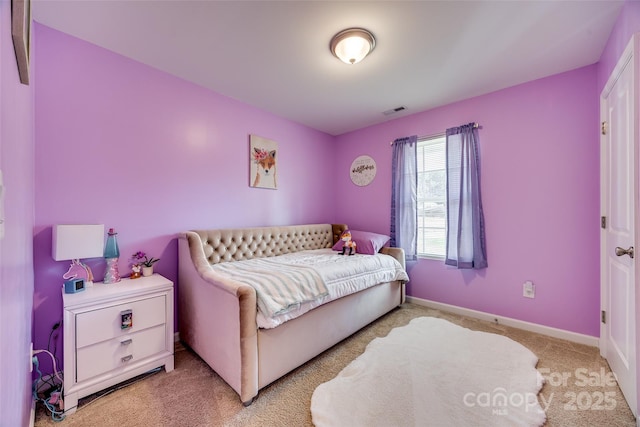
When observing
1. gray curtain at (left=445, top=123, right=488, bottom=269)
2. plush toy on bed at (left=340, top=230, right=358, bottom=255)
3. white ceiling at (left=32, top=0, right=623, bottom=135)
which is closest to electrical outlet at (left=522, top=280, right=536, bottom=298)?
gray curtain at (left=445, top=123, right=488, bottom=269)

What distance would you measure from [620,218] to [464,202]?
1.21 metres

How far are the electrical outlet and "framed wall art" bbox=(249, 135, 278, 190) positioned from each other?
3002 millimetres

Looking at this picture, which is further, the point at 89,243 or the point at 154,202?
the point at 154,202

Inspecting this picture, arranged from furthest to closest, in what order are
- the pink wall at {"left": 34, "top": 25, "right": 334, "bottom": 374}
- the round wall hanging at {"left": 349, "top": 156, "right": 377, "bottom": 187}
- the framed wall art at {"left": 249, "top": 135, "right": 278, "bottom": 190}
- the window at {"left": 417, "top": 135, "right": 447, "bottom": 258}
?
the round wall hanging at {"left": 349, "top": 156, "right": 377, "bottom": 187} < the window at {"left": 417, "top": 135, "right": 447, "bottom": 258} < the framed wall art at {"left": 249, "top": 135, "right": 278, "bottom": 190} < the pink wall at {"left": 34, "top": 25, "right": 334, "bottom": 374}

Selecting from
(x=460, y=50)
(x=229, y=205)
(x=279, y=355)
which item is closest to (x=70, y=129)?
(x=229, y=205)

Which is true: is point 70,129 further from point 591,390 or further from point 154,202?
point 591,390

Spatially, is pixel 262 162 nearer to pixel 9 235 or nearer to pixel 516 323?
pixel 9 235

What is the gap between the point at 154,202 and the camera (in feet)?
7.45

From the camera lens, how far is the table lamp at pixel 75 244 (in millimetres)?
1612

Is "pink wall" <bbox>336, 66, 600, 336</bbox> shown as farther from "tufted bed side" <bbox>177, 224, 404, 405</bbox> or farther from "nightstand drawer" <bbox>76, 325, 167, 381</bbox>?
"nightstand drawer" <bbox>76, 325, 167, 381</bbox>

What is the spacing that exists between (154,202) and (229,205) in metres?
0.75

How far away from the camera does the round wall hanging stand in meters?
3.78

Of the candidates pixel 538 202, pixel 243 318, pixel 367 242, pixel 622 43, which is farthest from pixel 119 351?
pixel 622 43

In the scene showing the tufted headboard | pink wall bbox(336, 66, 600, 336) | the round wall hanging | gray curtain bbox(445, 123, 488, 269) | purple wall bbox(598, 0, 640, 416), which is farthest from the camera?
the round wall hanging
